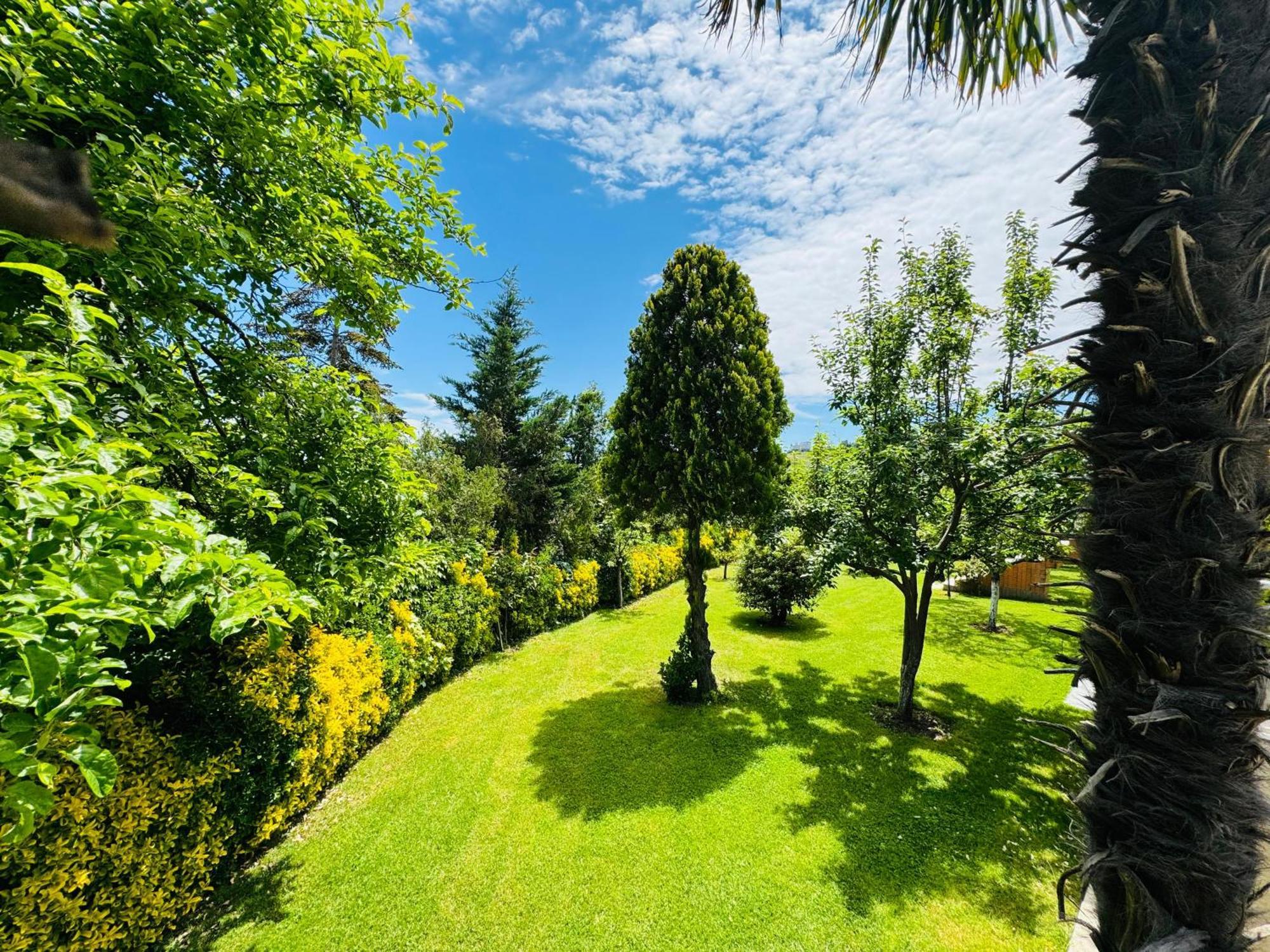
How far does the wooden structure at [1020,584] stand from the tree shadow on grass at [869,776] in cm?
1004

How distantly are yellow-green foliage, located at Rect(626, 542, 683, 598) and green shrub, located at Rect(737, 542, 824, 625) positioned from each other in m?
3.82

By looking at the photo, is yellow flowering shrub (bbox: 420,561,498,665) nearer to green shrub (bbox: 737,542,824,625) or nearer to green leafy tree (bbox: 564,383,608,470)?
green shrub (bbox: 737,542,824,625)

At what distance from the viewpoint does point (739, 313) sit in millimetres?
7848

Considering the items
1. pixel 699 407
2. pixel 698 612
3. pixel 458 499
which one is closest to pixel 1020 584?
pixel 698 612

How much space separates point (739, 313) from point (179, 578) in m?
7.74

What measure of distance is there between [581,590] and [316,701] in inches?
376

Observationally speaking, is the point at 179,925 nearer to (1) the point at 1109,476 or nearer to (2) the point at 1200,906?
(2) the point at 1200,906

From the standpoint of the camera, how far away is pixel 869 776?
634 centimetres

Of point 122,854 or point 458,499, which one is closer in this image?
point 122,854

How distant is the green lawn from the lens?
4137mm

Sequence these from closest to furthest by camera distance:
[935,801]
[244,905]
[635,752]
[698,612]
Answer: [244,905]
[935,801]
[635,752]
[698,612]

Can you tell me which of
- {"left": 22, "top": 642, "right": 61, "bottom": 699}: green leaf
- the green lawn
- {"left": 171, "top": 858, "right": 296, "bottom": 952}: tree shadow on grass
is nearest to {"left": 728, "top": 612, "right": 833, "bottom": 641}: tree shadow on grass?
the green lawn

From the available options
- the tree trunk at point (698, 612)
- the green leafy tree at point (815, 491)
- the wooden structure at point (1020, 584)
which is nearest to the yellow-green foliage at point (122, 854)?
the tree trunk at point (698, 612)

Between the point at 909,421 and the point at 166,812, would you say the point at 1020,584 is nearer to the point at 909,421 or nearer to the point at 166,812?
the point at 909,421
